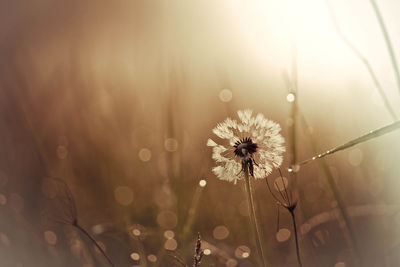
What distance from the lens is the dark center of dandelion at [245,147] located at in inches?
18.8

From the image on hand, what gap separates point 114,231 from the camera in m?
0.55

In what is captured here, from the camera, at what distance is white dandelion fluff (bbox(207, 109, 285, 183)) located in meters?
0.48

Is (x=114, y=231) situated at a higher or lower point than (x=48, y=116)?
lower

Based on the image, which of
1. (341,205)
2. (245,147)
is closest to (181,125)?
(245,147)

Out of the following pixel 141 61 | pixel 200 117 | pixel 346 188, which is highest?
pixel 141 61

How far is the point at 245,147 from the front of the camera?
1.58 ft

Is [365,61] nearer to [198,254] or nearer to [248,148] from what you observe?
[248,148]

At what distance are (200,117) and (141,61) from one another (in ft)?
0.47

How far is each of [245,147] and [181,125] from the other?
13 cm

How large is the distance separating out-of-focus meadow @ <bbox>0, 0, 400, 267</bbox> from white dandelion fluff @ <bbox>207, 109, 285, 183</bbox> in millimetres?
17

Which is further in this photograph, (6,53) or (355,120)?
(6,53)

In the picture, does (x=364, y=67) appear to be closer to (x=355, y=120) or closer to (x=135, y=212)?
(x=355, y=120)

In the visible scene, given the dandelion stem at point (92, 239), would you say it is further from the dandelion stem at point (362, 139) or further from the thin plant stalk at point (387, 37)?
the thin plant stalk at point (387, 37)

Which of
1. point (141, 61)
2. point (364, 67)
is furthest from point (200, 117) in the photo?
point (364, 67)
